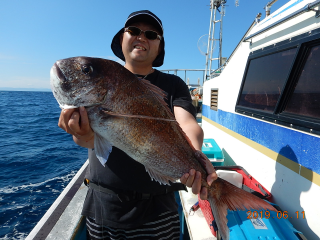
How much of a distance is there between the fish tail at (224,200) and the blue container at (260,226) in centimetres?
50

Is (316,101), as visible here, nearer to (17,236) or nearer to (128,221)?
(128,221)

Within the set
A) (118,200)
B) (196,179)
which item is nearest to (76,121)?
(118,200)

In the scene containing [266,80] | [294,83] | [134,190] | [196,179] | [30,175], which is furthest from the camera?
[30,175]

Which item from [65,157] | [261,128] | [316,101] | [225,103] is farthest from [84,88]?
[65,157]

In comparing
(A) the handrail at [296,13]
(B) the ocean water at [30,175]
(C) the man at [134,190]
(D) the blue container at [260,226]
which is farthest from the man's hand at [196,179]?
(B) the ocean water at [30,175]

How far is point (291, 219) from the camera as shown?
2709mm

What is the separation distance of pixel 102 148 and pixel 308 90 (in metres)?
2.81

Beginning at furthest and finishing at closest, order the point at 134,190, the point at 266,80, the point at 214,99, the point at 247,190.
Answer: the point at 214,99, the point at 266,80, the point at 247,190, the point at 134,190

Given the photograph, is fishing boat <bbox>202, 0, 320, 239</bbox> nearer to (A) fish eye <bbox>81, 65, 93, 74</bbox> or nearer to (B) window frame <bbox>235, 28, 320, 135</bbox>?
(B) window frame <bbox>235, 28, 320, 135</bbox>

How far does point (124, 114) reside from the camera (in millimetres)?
1583

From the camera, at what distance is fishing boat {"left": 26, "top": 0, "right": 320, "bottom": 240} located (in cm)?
244

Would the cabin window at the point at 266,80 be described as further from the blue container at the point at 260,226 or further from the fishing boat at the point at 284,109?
the blue container at the point at 260,226

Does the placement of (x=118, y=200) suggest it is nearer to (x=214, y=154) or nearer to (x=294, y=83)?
(x=294, y=83)

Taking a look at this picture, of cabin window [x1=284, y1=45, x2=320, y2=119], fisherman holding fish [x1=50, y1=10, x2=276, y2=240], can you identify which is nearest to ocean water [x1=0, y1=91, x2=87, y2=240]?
fisherman holding fish [x1=50, y1=10, x2=276, y2=240]
